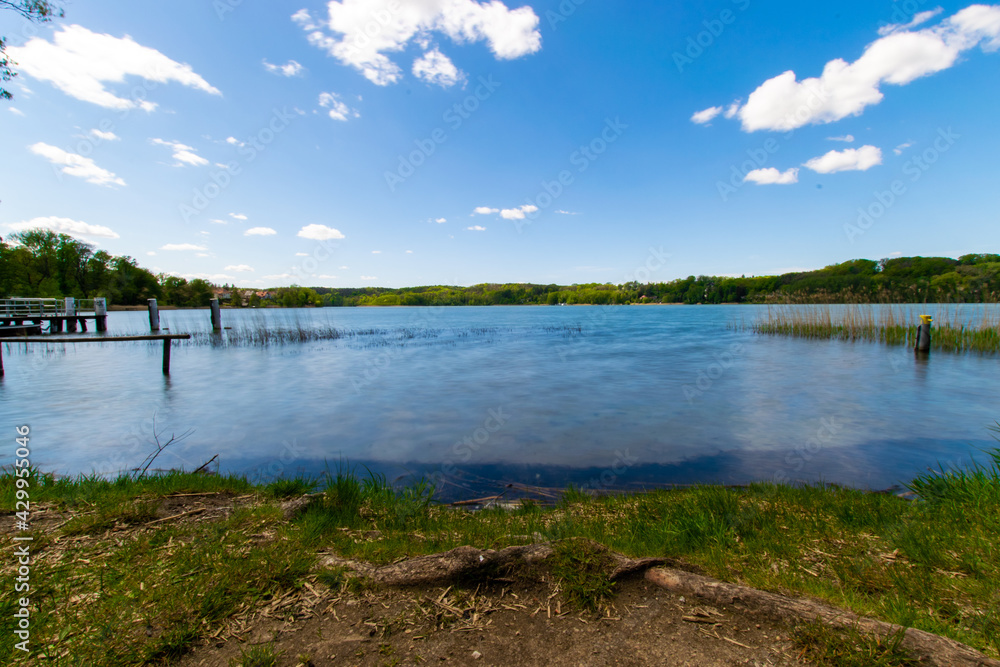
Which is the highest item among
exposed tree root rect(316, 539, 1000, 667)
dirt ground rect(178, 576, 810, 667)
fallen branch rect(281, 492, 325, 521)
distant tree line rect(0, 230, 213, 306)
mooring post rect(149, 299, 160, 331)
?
distant tree line rect(0, 230, 213, 306)

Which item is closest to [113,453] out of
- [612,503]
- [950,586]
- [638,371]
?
[612,503]

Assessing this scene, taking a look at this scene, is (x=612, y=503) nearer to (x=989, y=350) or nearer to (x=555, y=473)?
(x=555, y=473)

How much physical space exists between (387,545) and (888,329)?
115 feet

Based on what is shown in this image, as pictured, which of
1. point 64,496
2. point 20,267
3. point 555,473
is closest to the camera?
point 64,496

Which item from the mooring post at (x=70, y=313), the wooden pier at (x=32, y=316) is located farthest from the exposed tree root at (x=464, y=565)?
the mooring post at (x=70, y=313)

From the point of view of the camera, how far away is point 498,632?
2770 millimetres

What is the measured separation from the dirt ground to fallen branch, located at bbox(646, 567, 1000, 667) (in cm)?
8

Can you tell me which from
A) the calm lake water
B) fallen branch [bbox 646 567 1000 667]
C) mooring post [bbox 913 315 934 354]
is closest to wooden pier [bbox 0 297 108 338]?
the calm lake water

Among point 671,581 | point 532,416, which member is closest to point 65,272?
point 532,416

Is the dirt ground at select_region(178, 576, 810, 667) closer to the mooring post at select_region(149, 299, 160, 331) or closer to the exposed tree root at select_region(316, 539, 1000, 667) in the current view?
the exposed tree root at select_region(316, 539, 1000, 667)

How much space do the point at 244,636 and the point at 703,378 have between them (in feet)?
63.7

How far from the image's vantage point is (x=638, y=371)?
21062mm

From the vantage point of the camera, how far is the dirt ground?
2496 mm

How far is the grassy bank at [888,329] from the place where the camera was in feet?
72.6
